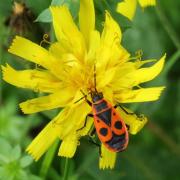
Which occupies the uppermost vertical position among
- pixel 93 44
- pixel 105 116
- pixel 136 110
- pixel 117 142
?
pixel 93 44

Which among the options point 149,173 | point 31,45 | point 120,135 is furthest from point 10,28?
point 149,173

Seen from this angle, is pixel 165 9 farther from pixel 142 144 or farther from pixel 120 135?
pixel 120 135

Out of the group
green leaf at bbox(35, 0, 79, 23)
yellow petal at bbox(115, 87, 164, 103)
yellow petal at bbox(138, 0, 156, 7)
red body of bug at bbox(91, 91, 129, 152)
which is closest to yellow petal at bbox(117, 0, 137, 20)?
yellow petal at bbox(138, 0, 156, 7)

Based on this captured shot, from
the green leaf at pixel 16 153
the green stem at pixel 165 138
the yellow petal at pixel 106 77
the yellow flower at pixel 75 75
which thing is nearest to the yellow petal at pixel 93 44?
the yellow flower at pixel 75 75

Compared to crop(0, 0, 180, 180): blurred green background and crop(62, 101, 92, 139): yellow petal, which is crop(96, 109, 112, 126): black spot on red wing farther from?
crop(0, 0, 180, 180): blurred green background

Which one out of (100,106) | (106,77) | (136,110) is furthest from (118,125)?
(136,110)

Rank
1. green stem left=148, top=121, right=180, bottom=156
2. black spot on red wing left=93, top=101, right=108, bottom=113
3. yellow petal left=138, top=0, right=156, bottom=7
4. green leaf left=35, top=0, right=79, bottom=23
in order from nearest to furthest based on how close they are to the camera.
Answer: green leaf left=35, top=0, right=79, bottom=23, black spot on red wing left=93, top=101, right=108, bottom=113, yellow petal left=138, top=0, right=156, bottom=7, green stem left=148, top=121, right=180, bottom=156

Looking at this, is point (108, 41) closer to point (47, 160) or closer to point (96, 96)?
point (96, 96)
